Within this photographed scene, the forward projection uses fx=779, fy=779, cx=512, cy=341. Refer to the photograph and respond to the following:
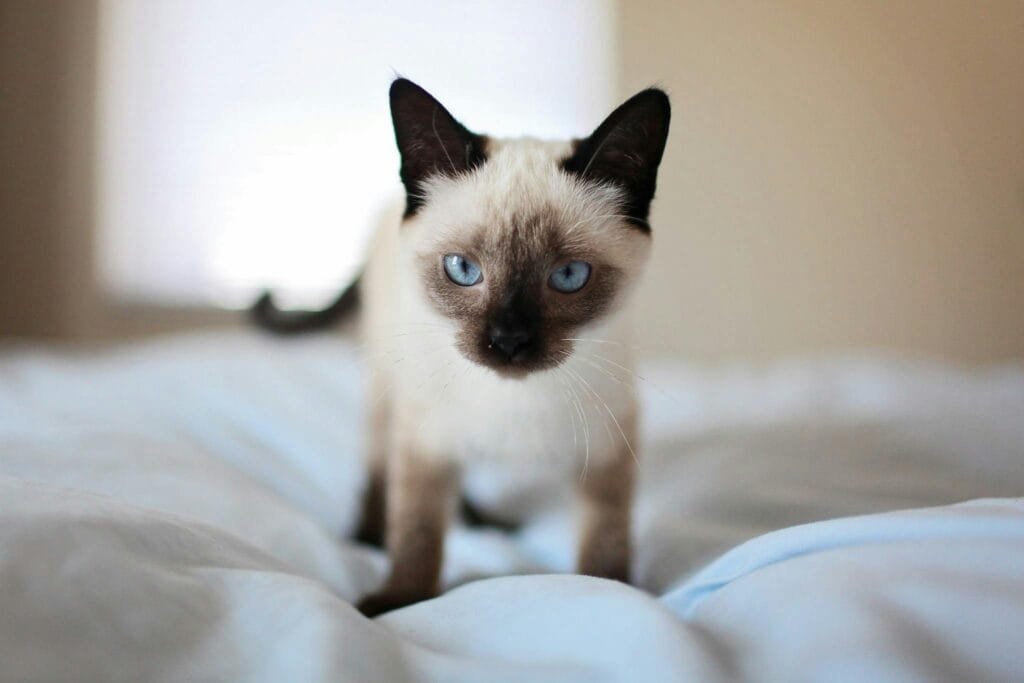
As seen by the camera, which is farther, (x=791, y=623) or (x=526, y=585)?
(x=526, y=585)

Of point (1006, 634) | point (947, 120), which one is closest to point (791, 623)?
point (1006, 634)

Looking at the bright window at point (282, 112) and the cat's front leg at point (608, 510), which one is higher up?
the bright window at point (282, 112)

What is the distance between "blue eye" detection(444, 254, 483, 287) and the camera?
34.3 inches

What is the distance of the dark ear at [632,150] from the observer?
794 mm

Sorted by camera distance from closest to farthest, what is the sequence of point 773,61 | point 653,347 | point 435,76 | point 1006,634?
point 1006,634, point 773,61, point 435,76, point 653,347

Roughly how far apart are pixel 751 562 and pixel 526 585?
193 millimetres

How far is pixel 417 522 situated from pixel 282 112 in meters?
1.61

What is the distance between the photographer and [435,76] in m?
0.97

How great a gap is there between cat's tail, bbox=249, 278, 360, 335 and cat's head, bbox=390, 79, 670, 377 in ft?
3.17

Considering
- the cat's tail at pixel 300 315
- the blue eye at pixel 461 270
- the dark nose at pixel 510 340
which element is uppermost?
the blue eye at pixel 461 270

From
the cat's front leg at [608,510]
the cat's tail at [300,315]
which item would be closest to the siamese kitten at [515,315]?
the cat's front leg at [608,510]

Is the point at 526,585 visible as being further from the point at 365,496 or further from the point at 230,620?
the point at 365,496

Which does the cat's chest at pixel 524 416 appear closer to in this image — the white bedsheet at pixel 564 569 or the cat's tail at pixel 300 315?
the white bedsheet at pixel 564 569

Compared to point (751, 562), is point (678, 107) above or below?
above
